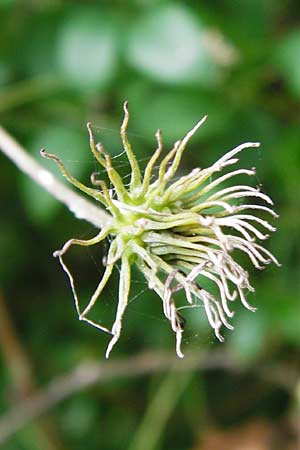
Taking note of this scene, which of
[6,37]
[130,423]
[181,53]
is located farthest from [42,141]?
[130,423]

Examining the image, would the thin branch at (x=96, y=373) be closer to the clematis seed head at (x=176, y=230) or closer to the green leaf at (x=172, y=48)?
the green leaf at (x=172, y=48)

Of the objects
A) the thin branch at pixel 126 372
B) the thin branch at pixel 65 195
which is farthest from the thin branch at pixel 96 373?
the thin branch at pixel 65 195

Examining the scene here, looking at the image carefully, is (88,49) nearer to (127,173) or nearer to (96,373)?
(127,173)

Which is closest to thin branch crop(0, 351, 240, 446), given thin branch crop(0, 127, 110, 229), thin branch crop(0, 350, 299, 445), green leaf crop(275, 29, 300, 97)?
thin branch crop(0, 350, 299, 445)

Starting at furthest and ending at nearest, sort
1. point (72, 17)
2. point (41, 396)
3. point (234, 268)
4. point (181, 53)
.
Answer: point (41, 396)
point (72, 17)
point (181, 53)
point (234, 268)

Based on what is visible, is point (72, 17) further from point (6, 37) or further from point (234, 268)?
point (234, 268)

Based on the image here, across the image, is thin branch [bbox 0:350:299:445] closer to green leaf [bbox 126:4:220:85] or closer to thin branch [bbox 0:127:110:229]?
green leaf [bbox 126:4:220:85]

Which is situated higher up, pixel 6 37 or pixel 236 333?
pixel 6 37

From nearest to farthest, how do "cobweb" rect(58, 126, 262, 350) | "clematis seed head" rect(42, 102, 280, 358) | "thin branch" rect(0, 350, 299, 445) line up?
1. "clematis seed head" rect(42, 102, 280, 358)
2. "cobweb" rect(58, 126, 262, 350)
3. "thin branch" rect(0, 350, 299, 445)
